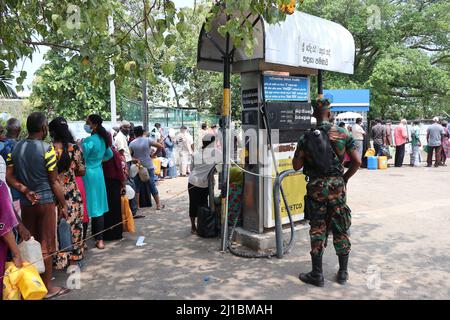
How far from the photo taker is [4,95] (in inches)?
237

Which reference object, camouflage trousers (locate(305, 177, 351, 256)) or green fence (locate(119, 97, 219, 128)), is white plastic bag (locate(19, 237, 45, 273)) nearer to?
camouflage trousers (locate(305, 177, 351, 256))

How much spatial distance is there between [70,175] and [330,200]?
9.39 ft

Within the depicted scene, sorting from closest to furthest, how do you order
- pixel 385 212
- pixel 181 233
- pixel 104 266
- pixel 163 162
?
pixel 104 266, pixel 181 233, pixel 385 212, pixel 163 162

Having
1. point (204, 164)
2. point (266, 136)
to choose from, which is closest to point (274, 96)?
point (266, 136)

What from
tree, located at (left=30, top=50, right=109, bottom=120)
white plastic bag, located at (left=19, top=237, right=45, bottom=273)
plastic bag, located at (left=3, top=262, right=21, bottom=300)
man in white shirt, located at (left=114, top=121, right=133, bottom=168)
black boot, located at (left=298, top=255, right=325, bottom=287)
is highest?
tree, located at (left=30, top=50, right=109, bottom=120)

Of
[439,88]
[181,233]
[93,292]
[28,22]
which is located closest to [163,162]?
[181,233]

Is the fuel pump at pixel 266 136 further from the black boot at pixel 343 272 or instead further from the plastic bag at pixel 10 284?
the plastic bag at pixel 10 284

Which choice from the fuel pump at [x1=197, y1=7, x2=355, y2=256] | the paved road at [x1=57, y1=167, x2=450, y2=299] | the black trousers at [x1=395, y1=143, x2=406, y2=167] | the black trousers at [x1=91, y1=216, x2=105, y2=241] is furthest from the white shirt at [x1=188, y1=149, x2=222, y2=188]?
the black trousers at [x1=395, y1=143, x2=406, y2=167]

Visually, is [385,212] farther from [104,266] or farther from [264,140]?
[104,266]

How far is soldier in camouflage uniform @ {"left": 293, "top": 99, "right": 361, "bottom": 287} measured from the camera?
4.14 metres

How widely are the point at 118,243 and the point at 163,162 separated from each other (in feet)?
20.8

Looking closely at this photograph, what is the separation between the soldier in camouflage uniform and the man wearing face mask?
2.42 meters

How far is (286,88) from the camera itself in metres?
5.68

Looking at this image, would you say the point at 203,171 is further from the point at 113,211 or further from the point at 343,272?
the point at 343,272
